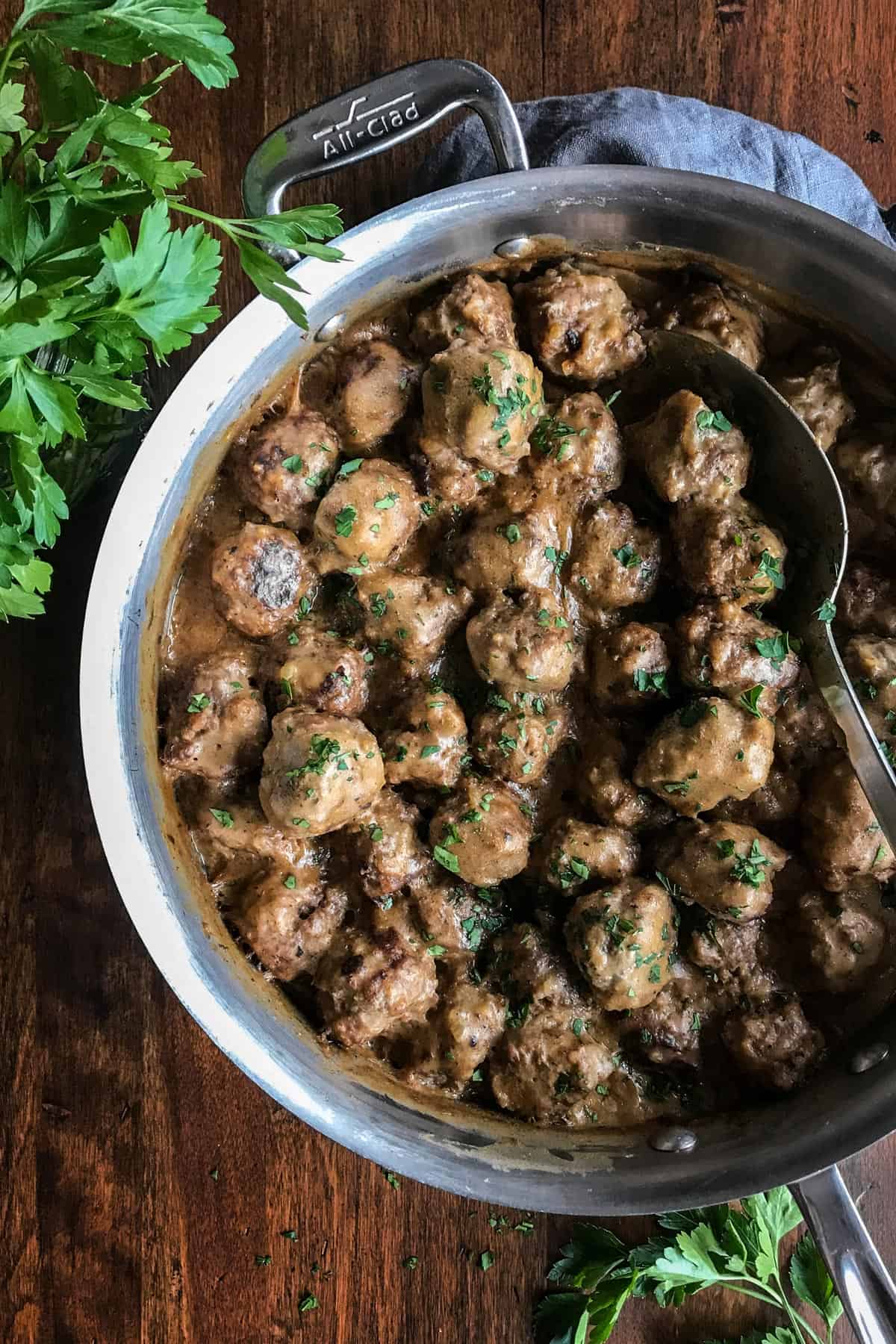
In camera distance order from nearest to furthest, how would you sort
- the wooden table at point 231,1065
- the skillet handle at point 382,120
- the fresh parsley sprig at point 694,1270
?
the skillet handle at point 382,120, the fresh parsley sprig at point 694,1270, the wooden table at point 231,1065

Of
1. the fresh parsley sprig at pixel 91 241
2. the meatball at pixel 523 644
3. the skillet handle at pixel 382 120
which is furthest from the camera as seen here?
the meatball at pixel 523 644

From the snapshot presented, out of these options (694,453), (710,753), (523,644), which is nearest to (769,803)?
(710,753)

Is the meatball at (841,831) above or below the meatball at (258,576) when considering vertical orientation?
below

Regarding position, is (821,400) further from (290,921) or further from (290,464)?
(290,921)

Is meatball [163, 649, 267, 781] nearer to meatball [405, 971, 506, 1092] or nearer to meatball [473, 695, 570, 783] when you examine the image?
meatball [473, 695, 570, 783]

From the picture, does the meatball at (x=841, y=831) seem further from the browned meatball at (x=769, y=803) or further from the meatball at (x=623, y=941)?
the meatball at (x=623, y=941)

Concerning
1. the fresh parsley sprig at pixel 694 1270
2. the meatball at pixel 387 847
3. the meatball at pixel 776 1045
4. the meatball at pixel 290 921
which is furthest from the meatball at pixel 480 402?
the fresh parsley sprig at pixel 694 1270

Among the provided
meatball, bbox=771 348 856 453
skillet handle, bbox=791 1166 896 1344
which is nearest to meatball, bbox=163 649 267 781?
meatball, bbox=771 348 856 453

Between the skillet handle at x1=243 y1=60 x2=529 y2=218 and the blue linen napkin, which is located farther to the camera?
the blue linen napkin
